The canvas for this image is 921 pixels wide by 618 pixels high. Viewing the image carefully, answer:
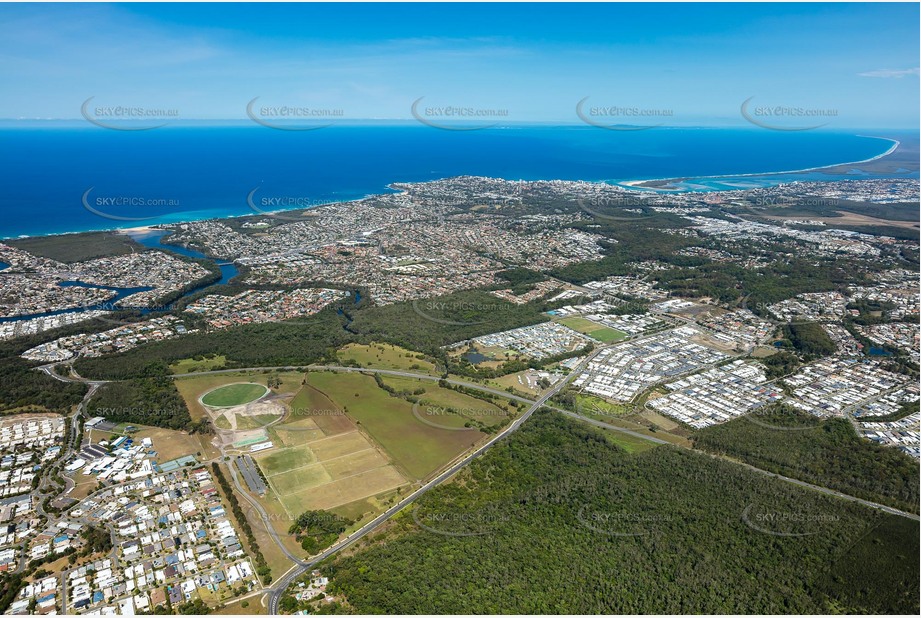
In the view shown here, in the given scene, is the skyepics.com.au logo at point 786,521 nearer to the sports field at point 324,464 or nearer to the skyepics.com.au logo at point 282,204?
the sports field at point 324,464

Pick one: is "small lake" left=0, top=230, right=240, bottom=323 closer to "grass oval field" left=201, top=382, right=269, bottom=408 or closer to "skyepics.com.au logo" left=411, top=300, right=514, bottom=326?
"grass oval field" left=201, top=382, right=269, bottom=408

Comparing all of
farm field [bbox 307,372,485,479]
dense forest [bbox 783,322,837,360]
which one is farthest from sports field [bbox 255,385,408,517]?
dense forest [bbox 783,322,837,360]

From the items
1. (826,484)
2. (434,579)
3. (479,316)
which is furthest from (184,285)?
(826,484)

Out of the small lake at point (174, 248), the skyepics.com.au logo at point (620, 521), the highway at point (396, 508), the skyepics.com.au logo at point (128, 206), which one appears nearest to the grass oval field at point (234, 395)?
the highway at point (396, 508)

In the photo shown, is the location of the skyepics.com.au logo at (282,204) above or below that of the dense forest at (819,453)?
above

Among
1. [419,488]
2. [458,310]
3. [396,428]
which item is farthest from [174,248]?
[419,488]

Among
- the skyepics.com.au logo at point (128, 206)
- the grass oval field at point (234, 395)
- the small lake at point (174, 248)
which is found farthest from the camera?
the skyepics.com.au logo at point (128, 206)

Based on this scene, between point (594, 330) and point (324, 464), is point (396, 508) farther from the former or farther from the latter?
point (594, 330)
